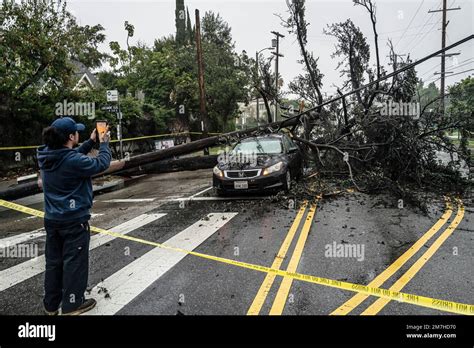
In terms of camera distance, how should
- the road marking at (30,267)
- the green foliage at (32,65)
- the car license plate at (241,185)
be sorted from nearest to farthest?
the road marking at (30,267), the car license plate at (241,185), the green foliage at (32,65)

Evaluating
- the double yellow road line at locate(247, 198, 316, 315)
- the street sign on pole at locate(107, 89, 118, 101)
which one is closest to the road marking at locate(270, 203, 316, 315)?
the double yellow road line at locate(247, 198, 316, 315)

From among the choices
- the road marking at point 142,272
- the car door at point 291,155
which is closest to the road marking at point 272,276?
the road marking at point 142,272

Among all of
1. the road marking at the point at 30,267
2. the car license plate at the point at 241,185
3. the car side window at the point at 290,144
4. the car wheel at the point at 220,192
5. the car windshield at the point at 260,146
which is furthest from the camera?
the car side window at the point at 290,144

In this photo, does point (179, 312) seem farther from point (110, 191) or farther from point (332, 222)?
point (110, 191)

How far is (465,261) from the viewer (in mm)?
4309

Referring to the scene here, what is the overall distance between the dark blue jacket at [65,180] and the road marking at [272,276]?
1.91 meters

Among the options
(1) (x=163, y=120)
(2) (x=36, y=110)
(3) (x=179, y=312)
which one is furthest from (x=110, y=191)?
(1) (x=163, y=120)

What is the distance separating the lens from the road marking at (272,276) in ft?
11.0

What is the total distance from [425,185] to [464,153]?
1.16 metres

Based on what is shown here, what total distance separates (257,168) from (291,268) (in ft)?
13.8

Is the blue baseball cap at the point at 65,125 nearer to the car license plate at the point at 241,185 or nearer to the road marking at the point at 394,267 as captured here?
the road marking at the point at 394,267

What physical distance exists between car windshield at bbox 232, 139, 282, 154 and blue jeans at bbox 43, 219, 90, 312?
6.48m

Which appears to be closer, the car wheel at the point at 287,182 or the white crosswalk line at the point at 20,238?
the white crosswalk line at the point at 20,238

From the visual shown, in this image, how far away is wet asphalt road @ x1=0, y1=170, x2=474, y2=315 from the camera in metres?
3.46
